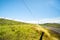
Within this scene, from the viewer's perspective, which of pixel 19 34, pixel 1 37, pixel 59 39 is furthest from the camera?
pixel 59 39

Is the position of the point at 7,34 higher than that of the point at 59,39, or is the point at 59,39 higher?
the point at 7,34

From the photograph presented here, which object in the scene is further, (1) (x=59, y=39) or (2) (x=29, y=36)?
(1) (x=59, y=39)

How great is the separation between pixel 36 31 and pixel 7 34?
14.7 feet

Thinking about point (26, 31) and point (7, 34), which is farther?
point (26, 31)

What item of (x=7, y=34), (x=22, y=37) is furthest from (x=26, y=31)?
(x=7, y=34)

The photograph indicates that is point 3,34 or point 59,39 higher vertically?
point 3,34

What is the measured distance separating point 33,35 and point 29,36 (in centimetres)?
78

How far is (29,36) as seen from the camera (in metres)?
14.9

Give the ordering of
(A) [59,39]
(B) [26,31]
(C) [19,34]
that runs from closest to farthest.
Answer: (C) [19,34] < (B) [26,31] < (A) [59,39]

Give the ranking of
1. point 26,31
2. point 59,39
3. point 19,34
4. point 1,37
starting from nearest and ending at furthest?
point 1,37, point 19,34, point 26,31, point 59,39

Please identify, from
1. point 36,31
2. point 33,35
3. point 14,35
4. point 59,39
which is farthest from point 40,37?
Result: point 59,39

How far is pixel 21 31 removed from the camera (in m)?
15.6

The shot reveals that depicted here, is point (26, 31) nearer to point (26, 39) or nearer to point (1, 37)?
point (26, 39)

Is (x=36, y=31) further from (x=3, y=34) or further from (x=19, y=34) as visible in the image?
(x=3, y=34)
